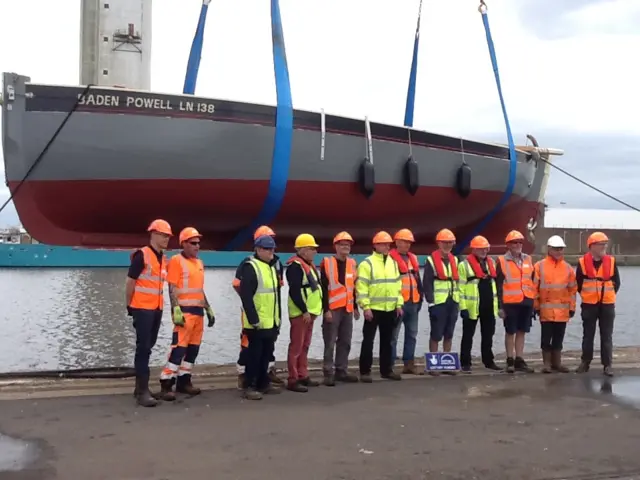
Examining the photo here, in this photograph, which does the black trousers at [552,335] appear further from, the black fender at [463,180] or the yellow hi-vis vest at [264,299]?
the yellow hi-vis vest at [264,299]

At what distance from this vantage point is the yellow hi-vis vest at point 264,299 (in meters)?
6.51

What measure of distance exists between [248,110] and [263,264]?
205 centimetres

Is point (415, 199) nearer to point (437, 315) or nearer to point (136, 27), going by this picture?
point (437, 315)

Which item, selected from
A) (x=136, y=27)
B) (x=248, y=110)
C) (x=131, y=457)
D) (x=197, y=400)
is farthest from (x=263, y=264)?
(x=136, y=27)

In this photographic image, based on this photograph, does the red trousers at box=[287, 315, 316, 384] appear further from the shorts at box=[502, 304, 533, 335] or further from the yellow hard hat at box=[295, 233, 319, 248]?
the shorts at box=[502, 304, 533, 335]

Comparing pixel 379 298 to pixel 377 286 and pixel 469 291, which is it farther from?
pixel 469 291

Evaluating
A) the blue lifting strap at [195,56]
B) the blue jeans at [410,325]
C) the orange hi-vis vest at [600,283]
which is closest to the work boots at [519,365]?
the orange hi-vis vest at [600,283]

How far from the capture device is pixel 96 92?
289 inches

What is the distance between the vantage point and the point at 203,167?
7770mm

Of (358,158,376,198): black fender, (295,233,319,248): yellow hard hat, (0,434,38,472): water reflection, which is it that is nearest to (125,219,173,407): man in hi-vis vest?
(0,434,38,472): water reflection

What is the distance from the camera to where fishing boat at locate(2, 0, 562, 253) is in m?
7.38

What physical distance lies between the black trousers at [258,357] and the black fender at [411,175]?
2.92 metres

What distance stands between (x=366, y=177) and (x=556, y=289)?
2.55m

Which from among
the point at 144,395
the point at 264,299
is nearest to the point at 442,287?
the point at 264,299
